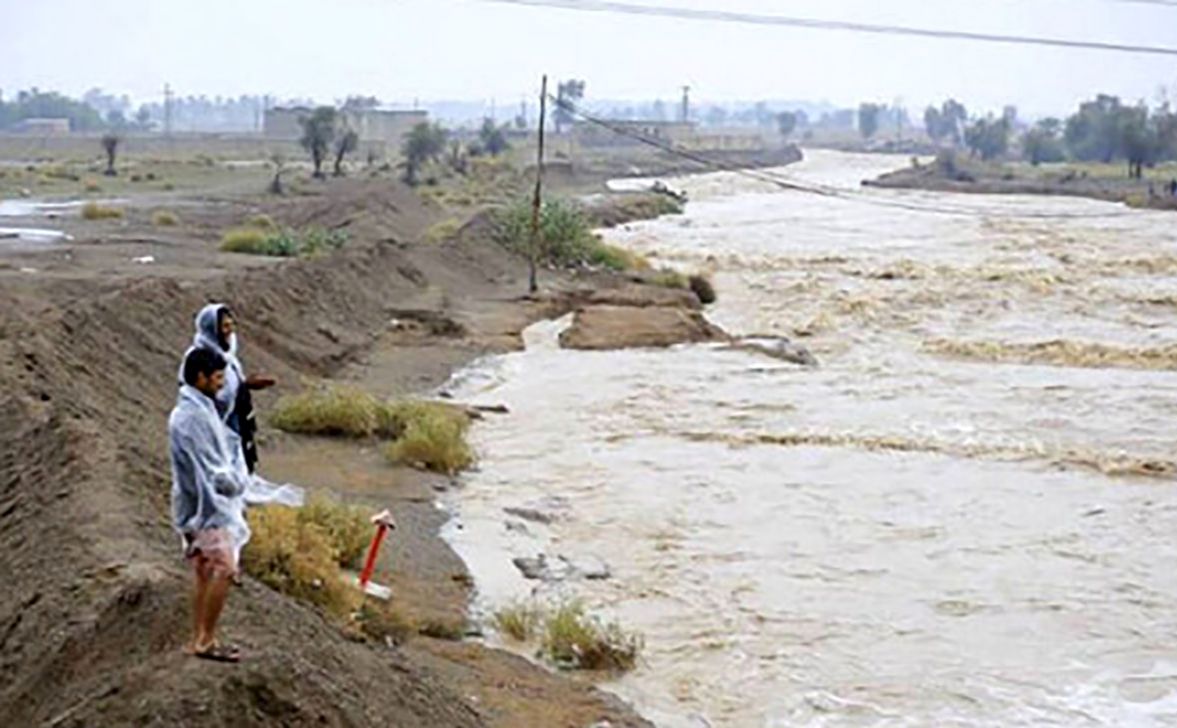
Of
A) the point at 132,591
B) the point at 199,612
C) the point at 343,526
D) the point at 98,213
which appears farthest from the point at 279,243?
the point at 199,612

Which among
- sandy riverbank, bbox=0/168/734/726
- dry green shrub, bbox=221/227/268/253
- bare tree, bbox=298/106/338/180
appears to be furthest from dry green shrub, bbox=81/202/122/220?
bare tree, bbox=298/106/338/180

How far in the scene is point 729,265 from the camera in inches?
2197

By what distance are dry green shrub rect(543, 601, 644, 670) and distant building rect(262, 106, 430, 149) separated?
468 ft

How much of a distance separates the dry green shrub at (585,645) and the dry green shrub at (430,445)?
7.16 m

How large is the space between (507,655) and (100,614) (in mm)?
4787

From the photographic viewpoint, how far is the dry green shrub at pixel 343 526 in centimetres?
1505

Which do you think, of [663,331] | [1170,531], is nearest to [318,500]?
[1170,531]

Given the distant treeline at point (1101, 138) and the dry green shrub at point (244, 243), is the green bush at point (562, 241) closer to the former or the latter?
the dry green shrub at point (244, 243)

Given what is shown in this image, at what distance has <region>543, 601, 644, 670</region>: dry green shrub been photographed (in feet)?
45.3

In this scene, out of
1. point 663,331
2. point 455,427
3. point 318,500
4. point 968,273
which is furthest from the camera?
point 968,273

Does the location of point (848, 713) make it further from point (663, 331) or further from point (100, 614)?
point (663, 331)

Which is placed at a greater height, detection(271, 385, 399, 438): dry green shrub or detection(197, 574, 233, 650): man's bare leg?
detection(197, 574, 233, 650): man's bare leg

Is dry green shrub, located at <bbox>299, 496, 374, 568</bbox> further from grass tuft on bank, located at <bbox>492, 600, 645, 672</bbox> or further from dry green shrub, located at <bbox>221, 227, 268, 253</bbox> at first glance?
dry green shrub, located at <bbox>221, 227, 268, 253</bbox>

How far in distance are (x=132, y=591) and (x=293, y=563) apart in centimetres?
291
